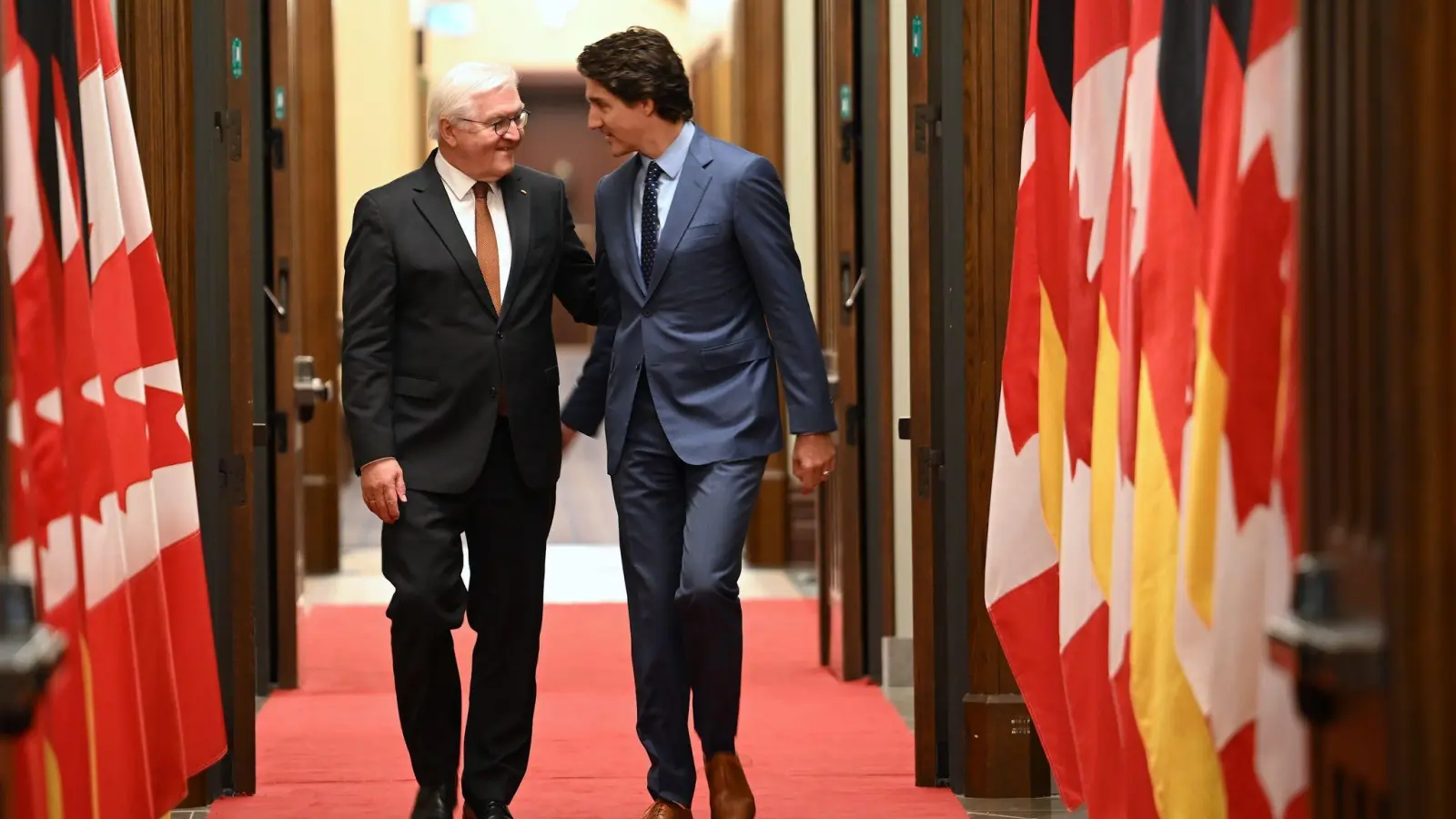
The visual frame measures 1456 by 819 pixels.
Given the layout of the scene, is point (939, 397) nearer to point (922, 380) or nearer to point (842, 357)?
point (922, 380)

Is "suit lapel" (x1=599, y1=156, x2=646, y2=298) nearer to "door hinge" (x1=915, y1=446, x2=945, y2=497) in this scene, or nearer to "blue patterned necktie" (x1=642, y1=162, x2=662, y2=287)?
"blue patterned necktie" (x1=642, y1=162, x2=662, y2=287)

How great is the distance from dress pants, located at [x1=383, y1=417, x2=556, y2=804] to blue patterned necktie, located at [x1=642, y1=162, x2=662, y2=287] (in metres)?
0.39

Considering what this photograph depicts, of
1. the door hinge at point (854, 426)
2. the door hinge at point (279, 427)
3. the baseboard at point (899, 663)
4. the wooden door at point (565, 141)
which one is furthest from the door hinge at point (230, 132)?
the wooden door at point (565, 141)

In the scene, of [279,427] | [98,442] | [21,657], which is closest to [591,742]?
[279,427]

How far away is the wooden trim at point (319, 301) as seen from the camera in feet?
24.3

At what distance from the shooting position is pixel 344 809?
3.71 meters

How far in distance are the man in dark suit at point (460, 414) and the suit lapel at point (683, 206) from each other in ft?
0.76

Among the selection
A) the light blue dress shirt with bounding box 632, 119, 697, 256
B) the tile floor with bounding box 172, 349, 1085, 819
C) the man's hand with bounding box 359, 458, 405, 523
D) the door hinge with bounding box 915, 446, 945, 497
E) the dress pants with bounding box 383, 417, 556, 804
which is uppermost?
the light blue dress shirt with bounding box 632, 119, 697, 256

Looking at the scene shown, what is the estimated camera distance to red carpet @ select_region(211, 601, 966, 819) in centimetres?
376

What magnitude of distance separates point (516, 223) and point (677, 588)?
73 cm

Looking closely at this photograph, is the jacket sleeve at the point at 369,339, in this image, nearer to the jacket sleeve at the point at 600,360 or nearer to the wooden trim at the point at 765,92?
the jacket sleeve at the point at 600,360

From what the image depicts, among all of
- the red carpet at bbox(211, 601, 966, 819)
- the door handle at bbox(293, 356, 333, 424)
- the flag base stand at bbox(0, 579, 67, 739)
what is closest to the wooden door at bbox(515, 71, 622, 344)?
the red carpet at bbox(211, 601, 966, 819)

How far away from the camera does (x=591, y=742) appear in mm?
4430

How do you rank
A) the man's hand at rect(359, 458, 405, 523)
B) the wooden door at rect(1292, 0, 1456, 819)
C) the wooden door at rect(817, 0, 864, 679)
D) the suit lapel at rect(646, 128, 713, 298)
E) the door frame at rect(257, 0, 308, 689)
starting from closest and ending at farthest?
the wooden door at rect(1292, 0, 1456, 819)
the man's hand at rect(359, 458, 405, 523)
the suit lapel at rect(646, 128, 713, 298)
the door frame at rect(257, 0, 308, 689)
the wooden door at rect(817, 0, 864, 679)
